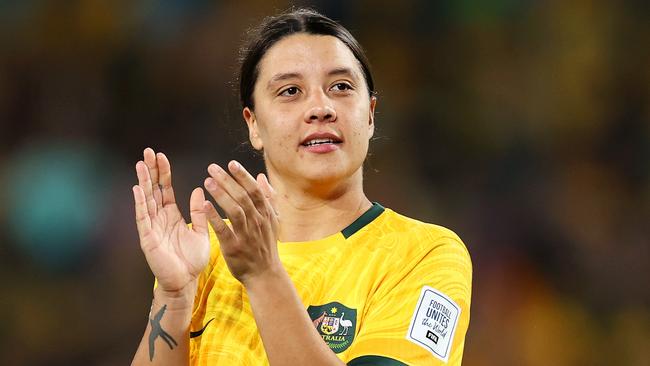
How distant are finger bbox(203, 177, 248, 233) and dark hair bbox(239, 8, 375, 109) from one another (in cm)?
74

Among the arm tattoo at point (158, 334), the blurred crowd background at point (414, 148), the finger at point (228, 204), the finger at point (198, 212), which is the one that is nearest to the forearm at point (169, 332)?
the arm tattoo at point (158, 334)

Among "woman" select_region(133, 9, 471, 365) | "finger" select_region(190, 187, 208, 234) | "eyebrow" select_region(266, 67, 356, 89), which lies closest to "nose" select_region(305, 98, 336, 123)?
"woman" select_region(133, 9, 471, 365)

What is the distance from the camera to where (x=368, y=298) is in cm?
203

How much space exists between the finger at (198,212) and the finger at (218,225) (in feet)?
0.84

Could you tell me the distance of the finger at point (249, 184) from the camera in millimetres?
1695

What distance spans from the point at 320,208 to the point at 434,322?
0.49 meters

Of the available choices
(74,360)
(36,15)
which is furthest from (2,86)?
(74,360)

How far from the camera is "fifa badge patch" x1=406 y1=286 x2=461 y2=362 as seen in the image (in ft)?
6.37

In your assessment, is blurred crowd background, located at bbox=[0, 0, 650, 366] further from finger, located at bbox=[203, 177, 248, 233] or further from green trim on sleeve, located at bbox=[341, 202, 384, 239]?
finger, located at bbox=[203, 177, 248, 233]

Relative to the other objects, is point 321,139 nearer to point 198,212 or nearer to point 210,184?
point 198,212

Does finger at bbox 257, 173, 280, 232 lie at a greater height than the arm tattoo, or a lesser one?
greater

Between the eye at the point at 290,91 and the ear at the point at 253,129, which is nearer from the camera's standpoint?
the eye at the point at 290,91

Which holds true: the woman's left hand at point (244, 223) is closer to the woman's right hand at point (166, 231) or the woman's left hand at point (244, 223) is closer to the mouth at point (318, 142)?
the woman's right hand at point (166, 231)

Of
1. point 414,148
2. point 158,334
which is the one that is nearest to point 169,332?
point 158,334
